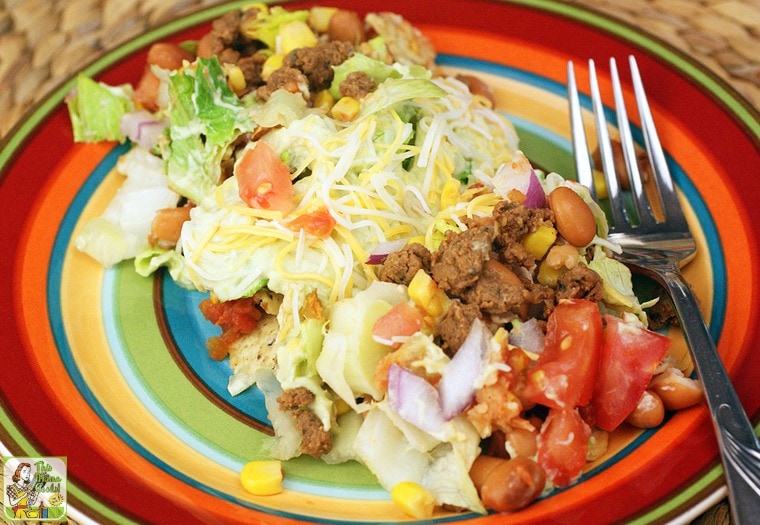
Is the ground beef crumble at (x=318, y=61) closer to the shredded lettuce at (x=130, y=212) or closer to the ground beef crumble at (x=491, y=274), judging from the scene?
the shredded lettuce at (x=130, y=212)

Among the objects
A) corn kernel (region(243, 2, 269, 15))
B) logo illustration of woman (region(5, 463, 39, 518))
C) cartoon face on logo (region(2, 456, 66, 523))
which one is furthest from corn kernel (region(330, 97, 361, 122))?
logo illustration of woman (region(5, 463, 39, 518))

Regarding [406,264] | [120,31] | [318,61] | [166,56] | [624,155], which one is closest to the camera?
[406,264]

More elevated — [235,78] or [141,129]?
[235,78]

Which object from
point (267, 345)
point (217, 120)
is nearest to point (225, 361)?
point (267, 345)

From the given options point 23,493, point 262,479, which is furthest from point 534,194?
point 23,493

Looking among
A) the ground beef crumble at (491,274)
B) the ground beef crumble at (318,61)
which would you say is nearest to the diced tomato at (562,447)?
the ground beef crumble at (491,274)

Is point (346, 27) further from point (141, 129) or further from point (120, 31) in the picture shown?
point (120, 31)

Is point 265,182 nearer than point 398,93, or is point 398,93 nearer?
point 265,182
